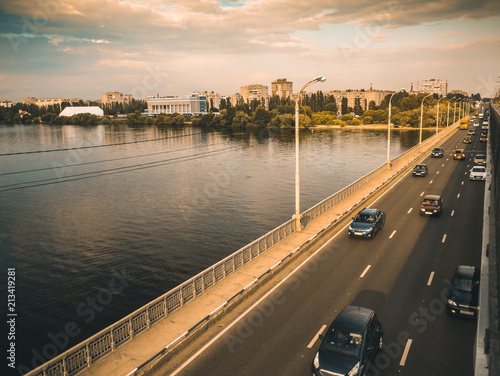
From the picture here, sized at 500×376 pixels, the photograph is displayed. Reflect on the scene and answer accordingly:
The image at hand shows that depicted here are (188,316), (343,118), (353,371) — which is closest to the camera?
(353,371)

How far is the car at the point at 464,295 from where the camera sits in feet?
47.3

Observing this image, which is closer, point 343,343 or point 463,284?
point 343,343

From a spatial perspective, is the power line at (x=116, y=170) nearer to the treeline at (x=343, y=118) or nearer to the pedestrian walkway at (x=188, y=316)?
the pedestrian walkway at (x=188, y=316)

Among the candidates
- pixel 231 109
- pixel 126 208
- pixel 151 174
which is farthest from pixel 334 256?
pixel 231 109

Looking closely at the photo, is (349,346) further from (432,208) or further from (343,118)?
(343,118)

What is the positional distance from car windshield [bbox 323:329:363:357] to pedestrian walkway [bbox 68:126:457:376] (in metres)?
5.03

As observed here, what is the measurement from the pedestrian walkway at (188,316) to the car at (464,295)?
8111 millimetres

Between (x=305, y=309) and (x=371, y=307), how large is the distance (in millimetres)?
2737

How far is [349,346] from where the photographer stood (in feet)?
36.9

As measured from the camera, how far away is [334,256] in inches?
846

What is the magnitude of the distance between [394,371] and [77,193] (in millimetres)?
51702

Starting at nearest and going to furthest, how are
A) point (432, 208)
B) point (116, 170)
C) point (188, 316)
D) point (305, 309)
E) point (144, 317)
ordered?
point (144, 317) → point (188, 316) → point (305, 309) → point (432, 208) → point (116, 170)

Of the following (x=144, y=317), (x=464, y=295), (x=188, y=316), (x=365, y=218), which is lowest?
(x=188, y=316)

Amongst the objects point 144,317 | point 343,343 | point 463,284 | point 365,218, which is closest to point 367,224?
point 365,218
